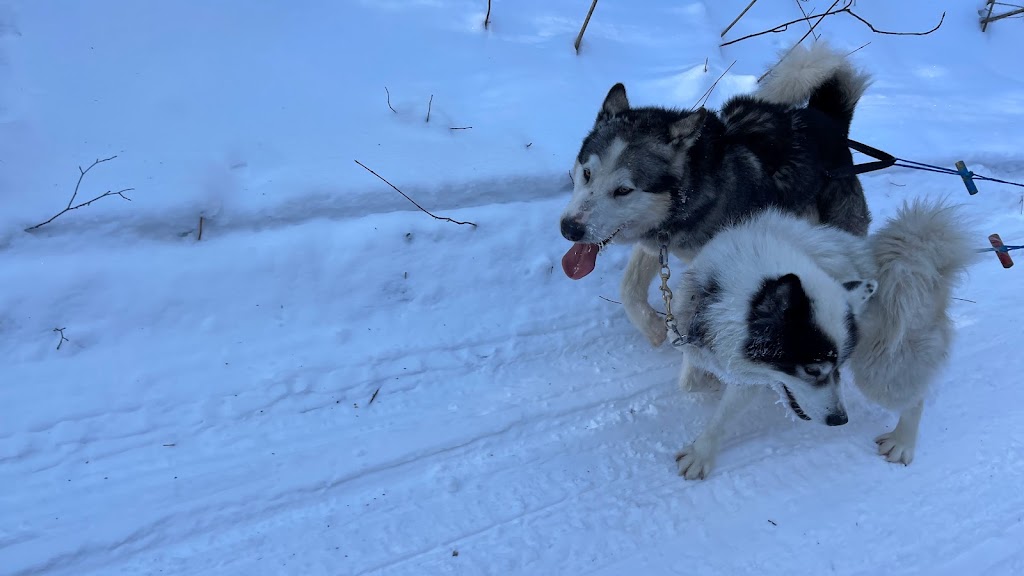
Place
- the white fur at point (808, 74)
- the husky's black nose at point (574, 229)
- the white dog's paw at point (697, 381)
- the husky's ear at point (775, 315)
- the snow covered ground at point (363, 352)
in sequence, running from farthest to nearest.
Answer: the white fur at point (808, 74) → the white dog's paw at point (697, 381) → the husky's black nose at point (574, 229) → the snow covered ground at point (363, 352) → the husky's ear at point (775, 315)

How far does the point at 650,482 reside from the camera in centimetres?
258

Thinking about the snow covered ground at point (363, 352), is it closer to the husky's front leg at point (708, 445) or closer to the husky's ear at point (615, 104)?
the husky's front leg at point (708, 445)

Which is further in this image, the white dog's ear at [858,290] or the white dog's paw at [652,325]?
the white dog's paw at [652,325]

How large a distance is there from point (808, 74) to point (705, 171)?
34.9 inches

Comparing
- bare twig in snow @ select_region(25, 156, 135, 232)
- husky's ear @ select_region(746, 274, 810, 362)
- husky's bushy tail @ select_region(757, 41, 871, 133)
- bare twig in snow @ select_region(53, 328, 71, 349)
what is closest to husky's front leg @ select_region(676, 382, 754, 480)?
husky's ear @ select_region(746, 274, 810, 362)

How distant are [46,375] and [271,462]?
1069 mm

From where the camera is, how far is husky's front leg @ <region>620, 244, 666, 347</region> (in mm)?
3160

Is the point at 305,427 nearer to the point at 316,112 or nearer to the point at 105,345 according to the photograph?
the point at 105,345

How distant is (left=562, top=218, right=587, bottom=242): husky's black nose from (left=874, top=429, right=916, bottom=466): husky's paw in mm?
1718

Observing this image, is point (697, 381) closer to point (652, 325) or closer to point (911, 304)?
point (652, 325)

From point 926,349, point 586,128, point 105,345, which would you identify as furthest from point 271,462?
point 586,128

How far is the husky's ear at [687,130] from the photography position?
2.62 metres

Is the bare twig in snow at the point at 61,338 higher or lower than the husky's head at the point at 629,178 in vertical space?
lower

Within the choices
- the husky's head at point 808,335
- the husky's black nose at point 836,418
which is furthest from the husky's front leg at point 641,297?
the husky's black nose at point 836,418
